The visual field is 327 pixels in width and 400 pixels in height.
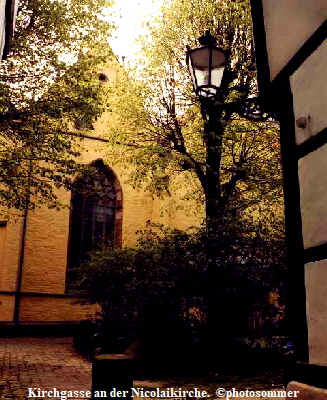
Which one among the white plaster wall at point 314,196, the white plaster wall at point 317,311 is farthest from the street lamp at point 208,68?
the white plaster wall at point 317,311

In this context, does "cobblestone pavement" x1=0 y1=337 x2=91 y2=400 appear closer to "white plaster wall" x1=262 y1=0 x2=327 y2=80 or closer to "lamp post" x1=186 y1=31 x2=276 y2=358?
"lamp post" x1=186 y1=31 x2=276 y2=358

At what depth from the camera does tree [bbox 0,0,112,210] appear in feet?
35.7

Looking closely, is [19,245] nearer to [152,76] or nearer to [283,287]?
[152,76]

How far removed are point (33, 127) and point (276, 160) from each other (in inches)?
280

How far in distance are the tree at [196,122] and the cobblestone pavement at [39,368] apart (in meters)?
5.16

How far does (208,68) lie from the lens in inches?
185

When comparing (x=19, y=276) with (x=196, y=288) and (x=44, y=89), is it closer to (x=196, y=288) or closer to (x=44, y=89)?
(x=44, y=89)

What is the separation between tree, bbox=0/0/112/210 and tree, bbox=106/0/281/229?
189 centimetres

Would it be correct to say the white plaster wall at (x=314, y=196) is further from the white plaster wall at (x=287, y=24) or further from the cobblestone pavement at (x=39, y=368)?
the cobblestone pavement at (x=39, y=368)

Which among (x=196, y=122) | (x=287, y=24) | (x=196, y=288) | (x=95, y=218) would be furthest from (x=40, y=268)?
(x=287, y=24)

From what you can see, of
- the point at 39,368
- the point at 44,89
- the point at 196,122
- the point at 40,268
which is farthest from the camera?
the point at 40,268

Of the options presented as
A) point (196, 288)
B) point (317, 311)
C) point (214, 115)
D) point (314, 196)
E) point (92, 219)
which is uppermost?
point (92, 219)

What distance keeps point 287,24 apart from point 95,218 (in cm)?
1502

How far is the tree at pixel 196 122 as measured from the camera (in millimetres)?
11797
